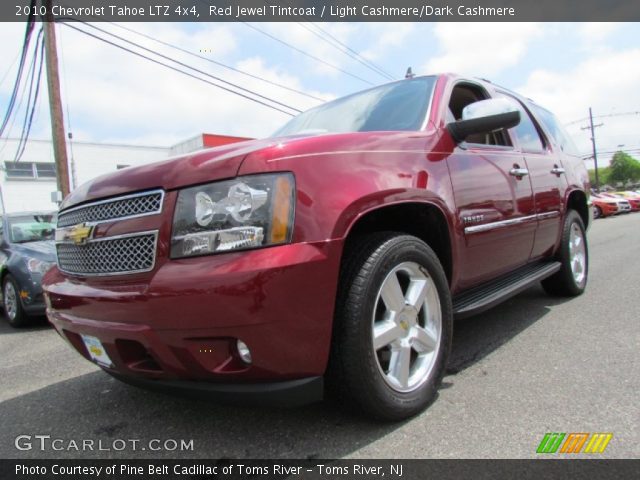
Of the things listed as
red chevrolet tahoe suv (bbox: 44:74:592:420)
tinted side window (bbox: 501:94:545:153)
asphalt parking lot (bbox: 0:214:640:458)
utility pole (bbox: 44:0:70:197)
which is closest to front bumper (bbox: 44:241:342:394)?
red chevrolet tahoe suv (bbox: 44:74:592:420)

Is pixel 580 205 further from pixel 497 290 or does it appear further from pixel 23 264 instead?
pixel 23 264

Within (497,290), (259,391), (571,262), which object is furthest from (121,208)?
(571,262)

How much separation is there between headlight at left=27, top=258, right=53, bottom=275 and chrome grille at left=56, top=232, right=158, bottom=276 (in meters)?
3.46

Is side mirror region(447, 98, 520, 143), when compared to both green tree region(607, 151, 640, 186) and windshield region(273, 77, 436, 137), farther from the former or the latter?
green tree region(607, 151, 640, 186)

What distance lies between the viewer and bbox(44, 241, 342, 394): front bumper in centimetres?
162

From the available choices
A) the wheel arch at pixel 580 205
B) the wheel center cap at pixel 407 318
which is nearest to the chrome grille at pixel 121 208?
the wheel center cap at pixel 407 318

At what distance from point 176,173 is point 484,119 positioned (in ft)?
5.56

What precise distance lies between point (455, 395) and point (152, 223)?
1.71m

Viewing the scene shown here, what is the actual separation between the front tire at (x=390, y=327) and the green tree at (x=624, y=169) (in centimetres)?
9128

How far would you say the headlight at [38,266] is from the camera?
5.12 m

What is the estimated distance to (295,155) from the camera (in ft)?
5.93

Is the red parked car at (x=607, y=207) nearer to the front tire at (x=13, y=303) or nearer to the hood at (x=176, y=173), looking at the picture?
the front tire at (x=13, y=303)

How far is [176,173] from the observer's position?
6.05ft

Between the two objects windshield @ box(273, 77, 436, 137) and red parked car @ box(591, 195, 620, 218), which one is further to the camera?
red parked car @ box(591, 195, 620, 218)
